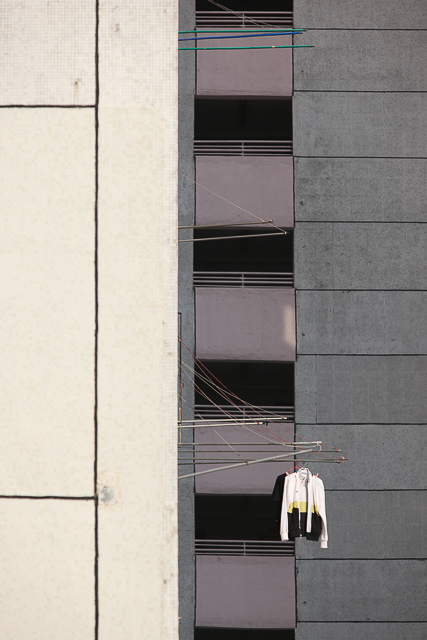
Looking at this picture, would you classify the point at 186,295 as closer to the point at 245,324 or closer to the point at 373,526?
the point at 245,324

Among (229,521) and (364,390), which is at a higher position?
(364,390)

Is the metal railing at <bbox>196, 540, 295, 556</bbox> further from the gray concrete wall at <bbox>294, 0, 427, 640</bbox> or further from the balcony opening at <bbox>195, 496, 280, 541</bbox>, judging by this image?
the balcony opening at <bbox>195, 496, 280, 541</bbox>

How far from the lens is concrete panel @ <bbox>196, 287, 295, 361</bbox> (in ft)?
24.0

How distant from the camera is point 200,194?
24.4 ft

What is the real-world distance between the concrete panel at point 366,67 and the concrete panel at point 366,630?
777 centimetres

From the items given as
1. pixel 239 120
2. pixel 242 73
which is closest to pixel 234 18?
pixel 242 73

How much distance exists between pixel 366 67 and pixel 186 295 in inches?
172
